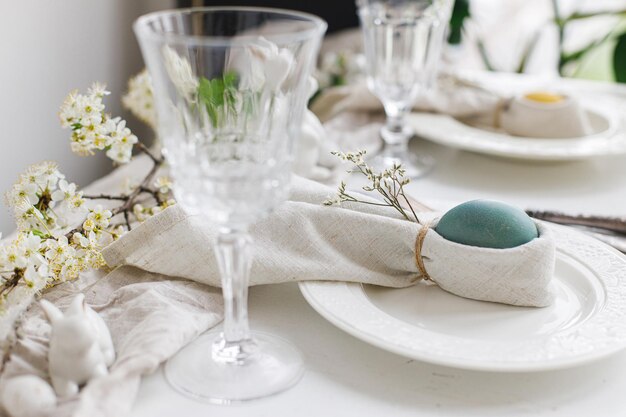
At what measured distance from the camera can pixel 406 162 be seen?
130 centimetres

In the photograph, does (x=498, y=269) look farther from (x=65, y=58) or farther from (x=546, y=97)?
(x=65, y=58)

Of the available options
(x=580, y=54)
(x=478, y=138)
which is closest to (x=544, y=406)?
(x=478, y=138)

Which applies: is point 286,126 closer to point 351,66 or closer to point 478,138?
point 478,138

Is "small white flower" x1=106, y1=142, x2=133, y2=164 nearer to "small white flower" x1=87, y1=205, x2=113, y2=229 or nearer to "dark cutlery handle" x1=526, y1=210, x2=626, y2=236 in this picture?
"small white flower" x1=87, y1=205, x2=113, y2=229

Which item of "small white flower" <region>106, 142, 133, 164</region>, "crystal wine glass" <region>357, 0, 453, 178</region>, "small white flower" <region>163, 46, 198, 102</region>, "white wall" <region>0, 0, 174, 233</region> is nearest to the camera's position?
"small white flower" <region>163, 46, 198, 102</region>

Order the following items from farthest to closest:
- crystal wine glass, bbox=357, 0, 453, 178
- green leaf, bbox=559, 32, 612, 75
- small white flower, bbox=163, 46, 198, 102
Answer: green leaf, bbox=559, 32, 612, 75 → crystal wine glass, bbox=357, 0, 453, 178 → small white flower, bbox=163, 46, 198, 102

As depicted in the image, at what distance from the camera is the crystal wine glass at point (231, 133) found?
2.02ft

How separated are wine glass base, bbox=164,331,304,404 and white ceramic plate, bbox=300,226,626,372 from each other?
0.19ft

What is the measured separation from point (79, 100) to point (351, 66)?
37.2 inches

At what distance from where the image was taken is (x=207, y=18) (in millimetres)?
709

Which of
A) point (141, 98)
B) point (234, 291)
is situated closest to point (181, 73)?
point (234, 291)

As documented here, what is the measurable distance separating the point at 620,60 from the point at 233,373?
1694 millimetres

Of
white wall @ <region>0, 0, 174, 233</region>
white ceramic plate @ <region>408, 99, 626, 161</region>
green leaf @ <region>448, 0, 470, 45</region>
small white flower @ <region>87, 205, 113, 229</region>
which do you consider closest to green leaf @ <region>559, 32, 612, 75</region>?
green leaf @ <region>448, 0, 470, 45</region>

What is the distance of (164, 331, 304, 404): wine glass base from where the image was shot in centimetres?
65
